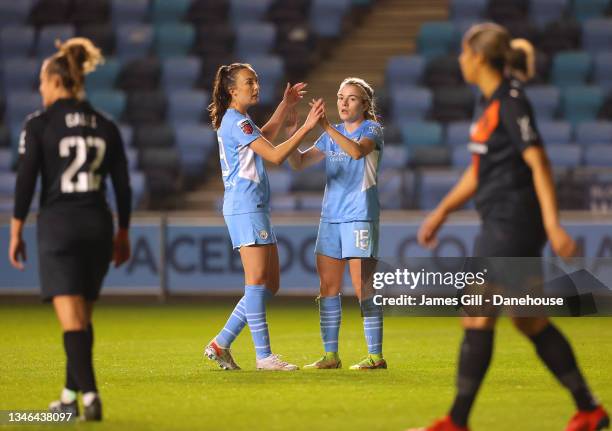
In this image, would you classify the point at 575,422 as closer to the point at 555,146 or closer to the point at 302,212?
the point at 302,212

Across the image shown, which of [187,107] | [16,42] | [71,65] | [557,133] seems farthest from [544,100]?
[71,65]

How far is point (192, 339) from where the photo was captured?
11.6 meters

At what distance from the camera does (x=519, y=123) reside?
18.9 ft

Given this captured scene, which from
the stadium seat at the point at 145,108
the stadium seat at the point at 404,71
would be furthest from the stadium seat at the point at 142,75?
the stadium seat at the point at 404,71

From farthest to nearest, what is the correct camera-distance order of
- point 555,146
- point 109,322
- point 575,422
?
point 555,146, point 109,322, point 575,422

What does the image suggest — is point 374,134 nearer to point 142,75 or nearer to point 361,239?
point 361,239

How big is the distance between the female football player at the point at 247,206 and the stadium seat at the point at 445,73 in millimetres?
11493

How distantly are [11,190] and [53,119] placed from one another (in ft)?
40.1

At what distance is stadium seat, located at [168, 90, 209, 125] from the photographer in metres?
20.0

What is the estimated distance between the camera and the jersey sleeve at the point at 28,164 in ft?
20.9

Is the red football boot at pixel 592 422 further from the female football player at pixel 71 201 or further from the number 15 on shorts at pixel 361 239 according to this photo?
the number 15 on shorts at pixel 361 239

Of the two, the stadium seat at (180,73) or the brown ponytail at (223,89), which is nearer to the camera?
the brown ponytail at (223,89)

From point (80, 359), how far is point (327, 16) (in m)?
16.5

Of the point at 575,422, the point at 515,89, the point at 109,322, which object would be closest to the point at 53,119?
the point at 515,89
